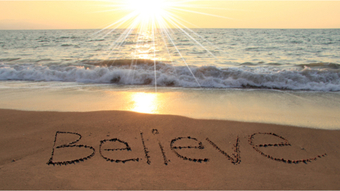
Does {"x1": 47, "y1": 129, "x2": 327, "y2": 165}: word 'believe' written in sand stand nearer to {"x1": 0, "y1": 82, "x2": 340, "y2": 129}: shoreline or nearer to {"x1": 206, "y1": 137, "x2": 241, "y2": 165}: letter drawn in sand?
{"x1": 206, "y1": 137, "x2": 241, "y2": 165}: letter drawn in sand

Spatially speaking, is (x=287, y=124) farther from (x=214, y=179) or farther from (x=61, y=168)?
(x=61, y=168)

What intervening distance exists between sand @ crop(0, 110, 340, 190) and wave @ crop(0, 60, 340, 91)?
12.2ft

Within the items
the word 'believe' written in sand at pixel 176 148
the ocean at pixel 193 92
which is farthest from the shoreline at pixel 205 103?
the word 'believe' written in sand at pixel 176 148

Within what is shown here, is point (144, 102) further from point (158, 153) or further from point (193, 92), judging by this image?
point (158, 153)

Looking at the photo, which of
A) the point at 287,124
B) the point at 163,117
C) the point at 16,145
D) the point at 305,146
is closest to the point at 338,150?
the point at 305,146

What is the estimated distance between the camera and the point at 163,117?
3.59 meters

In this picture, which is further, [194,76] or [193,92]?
[194,76]

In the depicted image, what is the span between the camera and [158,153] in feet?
8.31

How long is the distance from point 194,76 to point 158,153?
5.33 meters

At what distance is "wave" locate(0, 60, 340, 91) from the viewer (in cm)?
677

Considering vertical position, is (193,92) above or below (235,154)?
below

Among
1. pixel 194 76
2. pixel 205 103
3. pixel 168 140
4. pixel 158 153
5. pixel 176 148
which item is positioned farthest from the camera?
pixel 194 76

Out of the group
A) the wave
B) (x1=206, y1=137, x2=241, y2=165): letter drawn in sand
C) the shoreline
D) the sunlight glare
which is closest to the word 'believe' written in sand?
(x1=206, y1=137, x2=241, y2=165): letter drawn in sand

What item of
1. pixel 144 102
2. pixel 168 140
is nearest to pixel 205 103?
pixel 144 102
